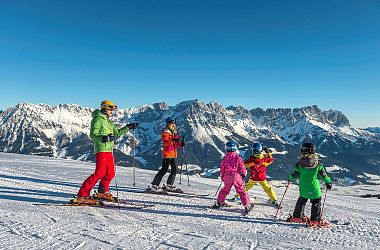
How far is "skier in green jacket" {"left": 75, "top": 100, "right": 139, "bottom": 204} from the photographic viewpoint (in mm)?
8383

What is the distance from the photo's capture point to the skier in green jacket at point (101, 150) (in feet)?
27.5

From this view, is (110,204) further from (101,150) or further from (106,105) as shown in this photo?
(106,105)

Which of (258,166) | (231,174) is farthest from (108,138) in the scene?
(258,166)

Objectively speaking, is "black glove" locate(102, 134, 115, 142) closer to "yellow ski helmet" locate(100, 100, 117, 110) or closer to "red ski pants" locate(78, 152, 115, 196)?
"red ski pants" locate(78, 152, 115, 196)

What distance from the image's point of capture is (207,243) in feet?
18.1

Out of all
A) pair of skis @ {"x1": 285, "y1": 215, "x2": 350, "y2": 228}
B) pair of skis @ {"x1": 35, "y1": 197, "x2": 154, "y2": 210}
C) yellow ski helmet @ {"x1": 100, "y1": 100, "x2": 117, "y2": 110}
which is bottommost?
pair of skis @ {"x1": 285, "y1": 215, "x2": 350, "y2": 228}

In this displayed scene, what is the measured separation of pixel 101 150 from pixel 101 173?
56 cm

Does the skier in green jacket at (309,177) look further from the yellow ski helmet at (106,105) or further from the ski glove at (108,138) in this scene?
the yellow ski helmet at (106,105)

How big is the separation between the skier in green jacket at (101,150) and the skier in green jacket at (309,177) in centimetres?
446

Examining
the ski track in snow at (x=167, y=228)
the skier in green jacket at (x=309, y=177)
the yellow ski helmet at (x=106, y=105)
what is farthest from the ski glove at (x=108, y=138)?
the skier in green jacket at (x=309, y=177)

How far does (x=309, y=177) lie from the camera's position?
7656 millimetres

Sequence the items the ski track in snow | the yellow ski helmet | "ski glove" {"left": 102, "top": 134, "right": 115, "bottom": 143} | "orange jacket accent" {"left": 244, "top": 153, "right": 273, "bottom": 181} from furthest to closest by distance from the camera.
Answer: "orange jacket accent" {"left": 244, "top": 153, "right": 273, "bottom": 181} → the yellow ski helmet → "ski glove" {"left": 102, "top": 134, "right": 115, "bottom": 143} → the ski track in snow

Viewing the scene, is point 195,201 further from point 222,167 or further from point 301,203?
point 301,203

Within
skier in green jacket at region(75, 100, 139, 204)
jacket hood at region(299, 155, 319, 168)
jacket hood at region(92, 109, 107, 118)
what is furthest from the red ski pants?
jacket hood at region(299, 155, 319, 168)
